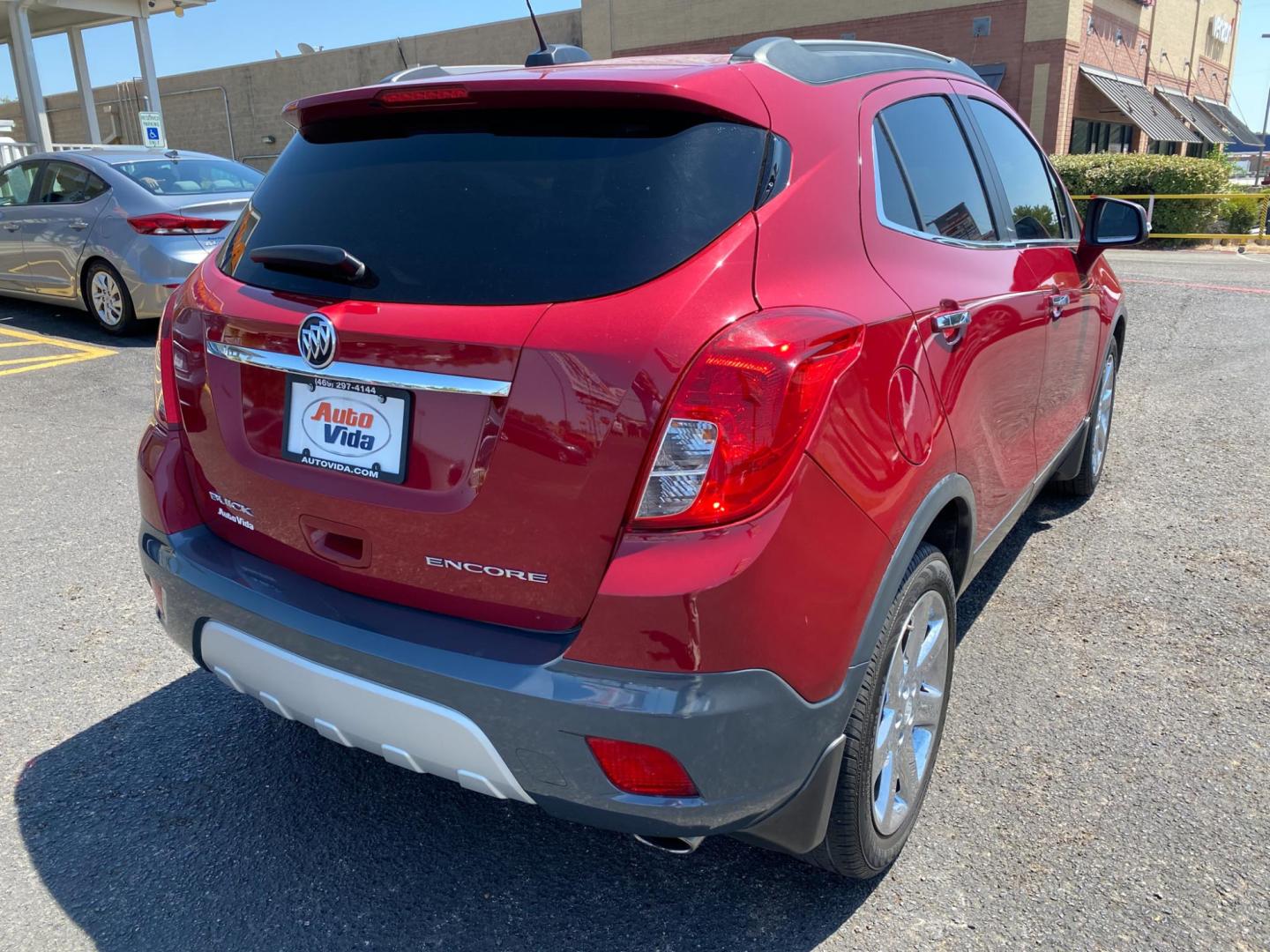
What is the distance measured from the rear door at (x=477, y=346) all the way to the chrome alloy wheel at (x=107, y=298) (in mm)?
7248

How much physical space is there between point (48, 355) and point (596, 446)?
818cm

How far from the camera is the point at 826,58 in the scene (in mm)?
2463

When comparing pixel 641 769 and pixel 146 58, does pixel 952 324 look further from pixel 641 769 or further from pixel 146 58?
pixel 146 58

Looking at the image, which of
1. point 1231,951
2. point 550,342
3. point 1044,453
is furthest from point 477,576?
point 1044,453

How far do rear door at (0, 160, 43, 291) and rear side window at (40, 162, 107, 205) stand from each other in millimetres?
246

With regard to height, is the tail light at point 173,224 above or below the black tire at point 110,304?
above

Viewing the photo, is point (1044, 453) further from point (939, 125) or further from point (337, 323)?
point (337, 323)

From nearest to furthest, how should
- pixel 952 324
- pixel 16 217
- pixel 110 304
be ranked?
pixel 952 324 → pixel 110 304 → pixel 16 217

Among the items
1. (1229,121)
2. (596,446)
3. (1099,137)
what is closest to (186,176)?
(596,446)

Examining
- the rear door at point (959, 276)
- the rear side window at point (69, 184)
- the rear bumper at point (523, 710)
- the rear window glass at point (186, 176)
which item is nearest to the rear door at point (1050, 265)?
the rear door at point (959, 276)

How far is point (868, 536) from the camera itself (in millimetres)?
2010

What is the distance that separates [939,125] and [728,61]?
37.4 inches

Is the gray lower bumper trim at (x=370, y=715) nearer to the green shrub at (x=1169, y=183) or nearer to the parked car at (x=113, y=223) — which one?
the parked car at (x=113, y=223)

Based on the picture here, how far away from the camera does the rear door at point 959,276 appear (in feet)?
7.76
